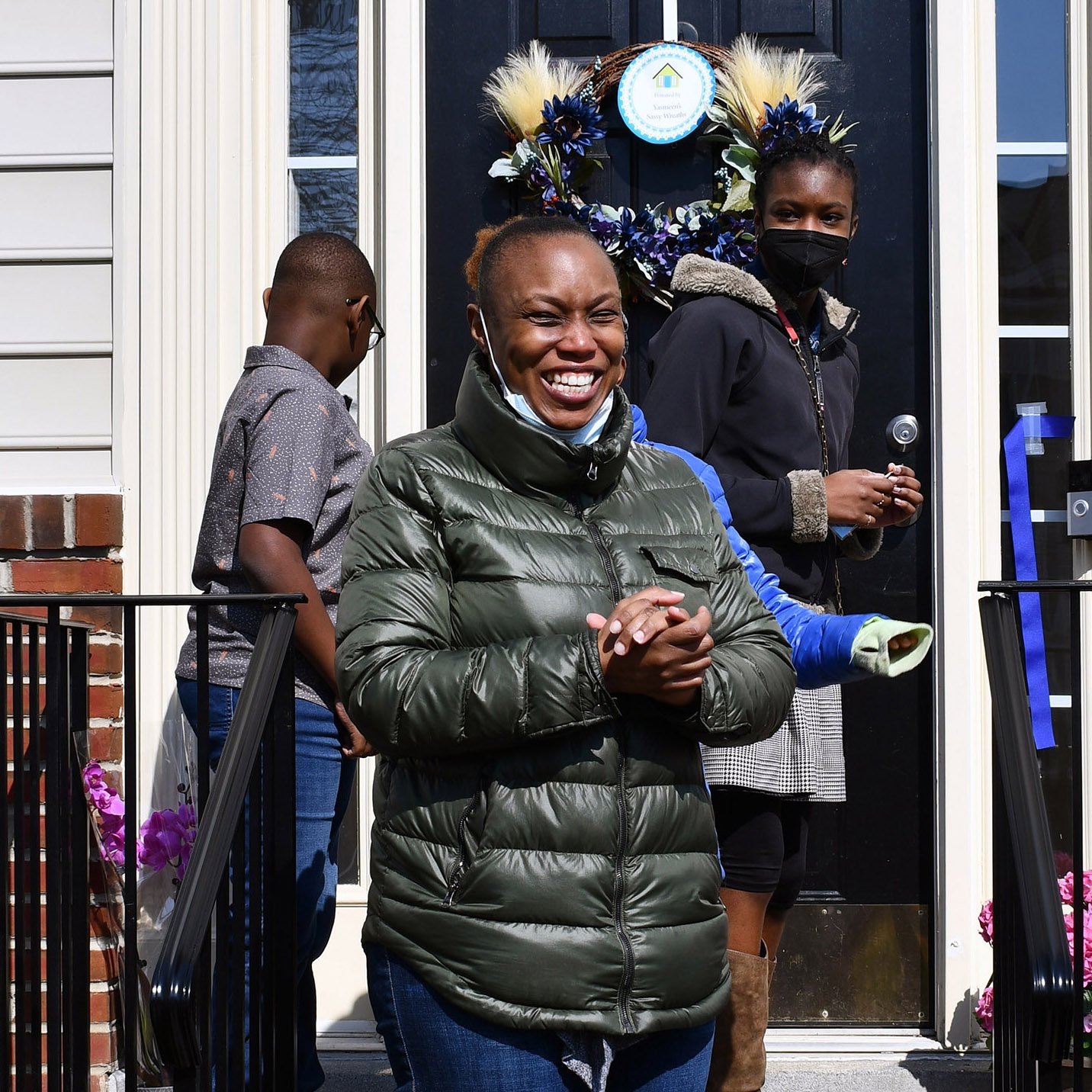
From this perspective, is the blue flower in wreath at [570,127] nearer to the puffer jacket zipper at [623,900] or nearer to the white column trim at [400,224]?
the white column trim at [400,224]

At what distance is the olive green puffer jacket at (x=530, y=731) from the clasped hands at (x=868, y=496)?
73 centimetres

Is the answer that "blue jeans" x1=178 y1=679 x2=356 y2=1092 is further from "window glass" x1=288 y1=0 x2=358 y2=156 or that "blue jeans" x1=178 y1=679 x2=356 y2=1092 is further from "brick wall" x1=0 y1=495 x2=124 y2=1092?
"window glass" x1=288 y1=0 x2=358 y2=156

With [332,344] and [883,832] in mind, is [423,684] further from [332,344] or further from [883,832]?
[883,832]

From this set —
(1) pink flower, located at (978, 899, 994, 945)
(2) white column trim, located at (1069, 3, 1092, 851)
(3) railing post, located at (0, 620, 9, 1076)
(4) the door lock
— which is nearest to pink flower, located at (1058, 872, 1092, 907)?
(1) pink flower, located at (978, 899, 994, 945)

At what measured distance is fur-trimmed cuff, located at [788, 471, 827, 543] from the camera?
260 cm

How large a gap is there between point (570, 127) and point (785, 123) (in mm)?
602

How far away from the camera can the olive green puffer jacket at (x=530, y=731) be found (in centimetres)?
174

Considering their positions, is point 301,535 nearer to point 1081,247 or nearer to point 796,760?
point 796,760

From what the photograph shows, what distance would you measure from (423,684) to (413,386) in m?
2.10

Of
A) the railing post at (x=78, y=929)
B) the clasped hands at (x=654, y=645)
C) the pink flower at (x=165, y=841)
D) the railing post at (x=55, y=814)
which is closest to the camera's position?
the clasped hands at (x=654, y=645)

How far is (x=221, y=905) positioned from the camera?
2201 mm

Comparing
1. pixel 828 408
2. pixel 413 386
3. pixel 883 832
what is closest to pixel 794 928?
pixel 883 832

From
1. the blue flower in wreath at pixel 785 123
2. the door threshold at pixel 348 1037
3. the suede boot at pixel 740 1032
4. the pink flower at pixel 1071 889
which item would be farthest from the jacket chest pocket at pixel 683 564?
the door threshold at pixel 348 1037

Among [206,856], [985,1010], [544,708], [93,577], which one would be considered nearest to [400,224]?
[93,577]
